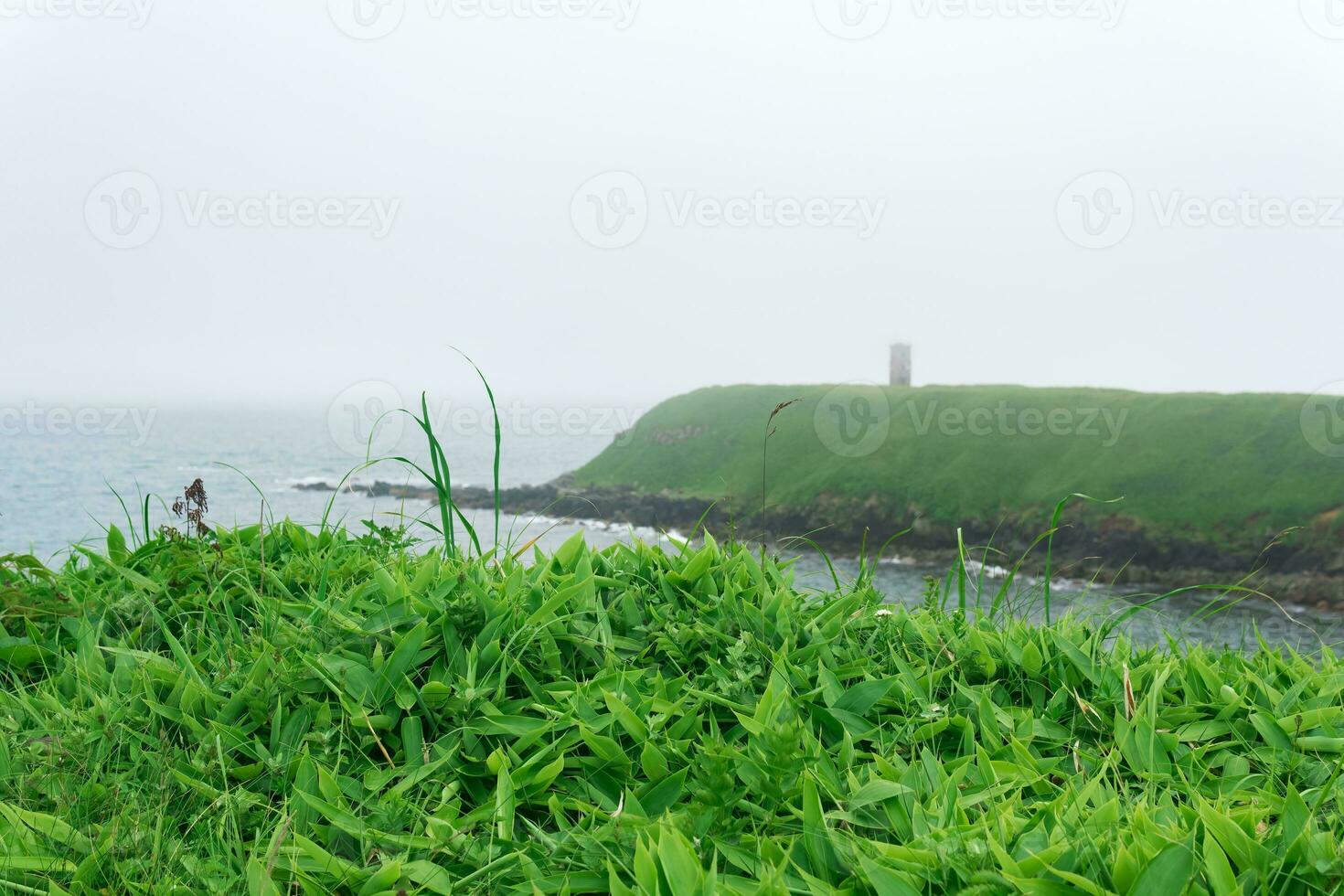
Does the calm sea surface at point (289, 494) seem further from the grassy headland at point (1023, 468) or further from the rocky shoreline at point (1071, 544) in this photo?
the grassy headland at point (1023, 468)

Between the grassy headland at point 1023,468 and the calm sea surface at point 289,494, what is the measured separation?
15.9ft

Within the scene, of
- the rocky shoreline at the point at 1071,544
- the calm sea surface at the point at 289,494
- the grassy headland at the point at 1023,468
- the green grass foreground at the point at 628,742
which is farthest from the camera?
the grassy headland at the point at 1023,468

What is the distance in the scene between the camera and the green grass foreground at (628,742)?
1778mm

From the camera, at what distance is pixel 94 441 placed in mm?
145875

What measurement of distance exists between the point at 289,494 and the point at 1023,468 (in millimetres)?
49900

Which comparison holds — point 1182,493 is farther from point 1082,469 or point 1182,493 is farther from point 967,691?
point 967,691

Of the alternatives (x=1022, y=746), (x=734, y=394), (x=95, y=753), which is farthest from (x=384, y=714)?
(x=734, y=394)

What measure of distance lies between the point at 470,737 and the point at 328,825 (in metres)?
0.42

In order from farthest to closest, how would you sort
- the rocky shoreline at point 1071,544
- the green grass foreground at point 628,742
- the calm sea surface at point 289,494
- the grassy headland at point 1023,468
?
the grassy headland at point 1023,468 → the rocky shoreline at point 1071,544 → the calm sea surface at point 289,494 → the green grass foreground at point 628,742

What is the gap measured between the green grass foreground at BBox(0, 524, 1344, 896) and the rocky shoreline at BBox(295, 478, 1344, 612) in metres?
19.7

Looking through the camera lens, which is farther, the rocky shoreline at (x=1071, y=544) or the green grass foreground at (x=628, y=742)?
the rocky shoreline at (x=1071, y=544)

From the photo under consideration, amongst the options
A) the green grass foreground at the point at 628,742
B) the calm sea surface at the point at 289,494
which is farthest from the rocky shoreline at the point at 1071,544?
the green grass foreground at the point at 628,742

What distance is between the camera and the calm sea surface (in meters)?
4.13

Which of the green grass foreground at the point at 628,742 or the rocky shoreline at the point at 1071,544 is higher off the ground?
the green grass foreground at the point at 628,742
